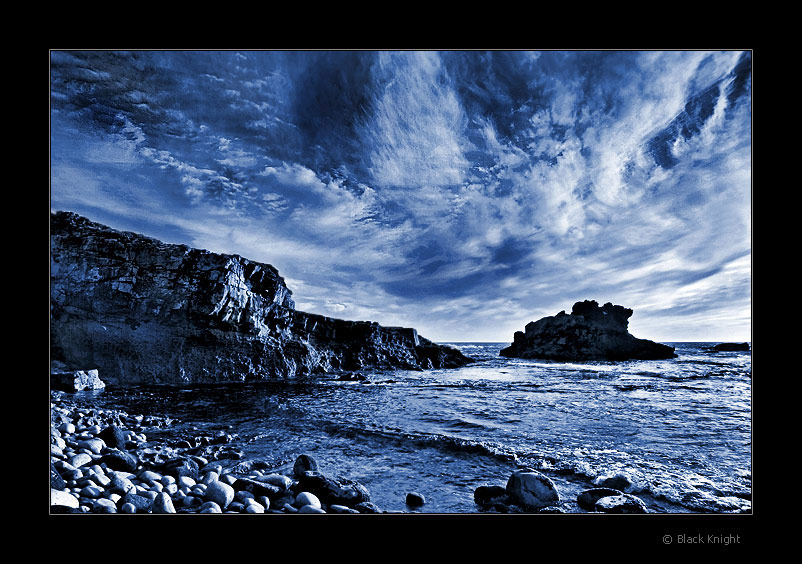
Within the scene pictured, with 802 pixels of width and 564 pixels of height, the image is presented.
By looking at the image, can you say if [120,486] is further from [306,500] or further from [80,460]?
[306,500]

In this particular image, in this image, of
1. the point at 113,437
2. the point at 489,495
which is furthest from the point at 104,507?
the point at 489,495

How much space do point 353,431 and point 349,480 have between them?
118 inches

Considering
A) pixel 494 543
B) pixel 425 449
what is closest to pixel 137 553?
pixel 494 543

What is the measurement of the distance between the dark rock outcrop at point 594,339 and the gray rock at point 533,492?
3457cm

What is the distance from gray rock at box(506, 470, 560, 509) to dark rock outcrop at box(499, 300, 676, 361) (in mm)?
34569

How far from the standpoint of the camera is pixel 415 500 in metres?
3.90

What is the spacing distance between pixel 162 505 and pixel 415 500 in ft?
8.81

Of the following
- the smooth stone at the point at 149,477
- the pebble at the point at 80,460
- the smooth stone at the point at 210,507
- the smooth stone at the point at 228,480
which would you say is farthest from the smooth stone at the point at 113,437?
the smooth stone at the point at 210,507

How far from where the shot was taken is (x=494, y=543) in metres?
2.67

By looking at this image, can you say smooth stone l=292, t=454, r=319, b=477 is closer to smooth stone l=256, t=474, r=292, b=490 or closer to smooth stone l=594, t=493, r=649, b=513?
smooth stone l=256, t=474, r=292, b=490

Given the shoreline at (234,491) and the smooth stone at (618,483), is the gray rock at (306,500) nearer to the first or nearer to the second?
the shoreline at (234,491)

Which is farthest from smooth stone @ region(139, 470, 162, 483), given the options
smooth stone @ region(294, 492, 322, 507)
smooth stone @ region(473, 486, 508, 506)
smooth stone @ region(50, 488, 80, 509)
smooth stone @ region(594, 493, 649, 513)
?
smooth stone @ region(594, 493, 649, 513)

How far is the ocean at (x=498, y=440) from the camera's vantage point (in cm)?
427
